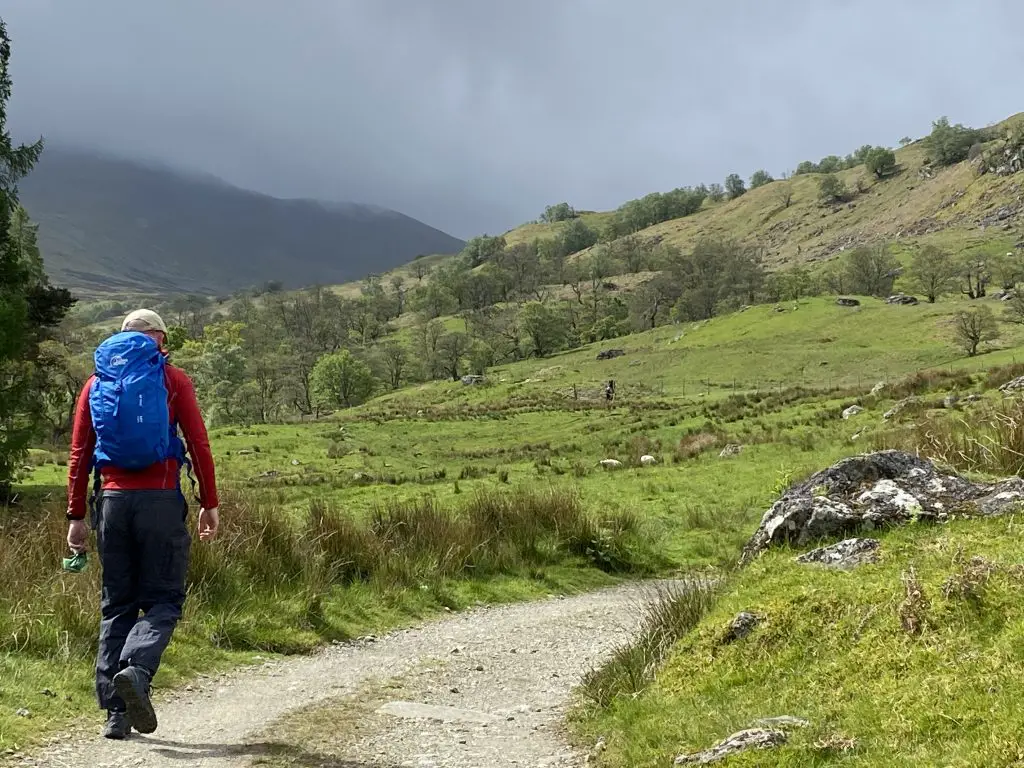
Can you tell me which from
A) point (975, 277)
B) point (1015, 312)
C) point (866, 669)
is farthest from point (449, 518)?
point (975, 277)

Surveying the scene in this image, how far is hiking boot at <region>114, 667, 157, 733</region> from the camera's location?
4855 millimetres

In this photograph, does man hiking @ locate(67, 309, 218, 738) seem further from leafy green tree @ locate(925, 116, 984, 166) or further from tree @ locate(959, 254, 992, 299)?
leafy green tree @ locate(925, 116, 984, 166)

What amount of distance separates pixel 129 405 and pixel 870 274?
117843 mm

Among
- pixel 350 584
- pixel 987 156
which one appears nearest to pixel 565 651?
pixel 350 584

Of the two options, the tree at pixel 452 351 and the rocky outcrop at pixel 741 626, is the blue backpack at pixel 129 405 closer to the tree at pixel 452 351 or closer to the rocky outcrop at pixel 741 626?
the rocky outcrop at pixel 741 626

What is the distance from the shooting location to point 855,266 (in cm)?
11038

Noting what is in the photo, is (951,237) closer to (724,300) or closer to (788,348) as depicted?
(724,300)

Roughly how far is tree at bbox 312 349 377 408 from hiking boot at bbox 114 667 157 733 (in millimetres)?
87189

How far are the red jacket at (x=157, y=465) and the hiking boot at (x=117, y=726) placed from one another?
4.56ft

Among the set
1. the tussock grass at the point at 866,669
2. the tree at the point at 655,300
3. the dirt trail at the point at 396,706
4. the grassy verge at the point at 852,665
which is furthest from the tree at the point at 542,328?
the tussock grass at the point at 866,669

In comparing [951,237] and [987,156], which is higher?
[987,156]

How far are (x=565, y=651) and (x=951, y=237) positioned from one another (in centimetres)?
15053

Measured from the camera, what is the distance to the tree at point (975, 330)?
50.3m

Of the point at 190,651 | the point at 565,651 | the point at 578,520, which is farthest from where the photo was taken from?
the point at 578,520
